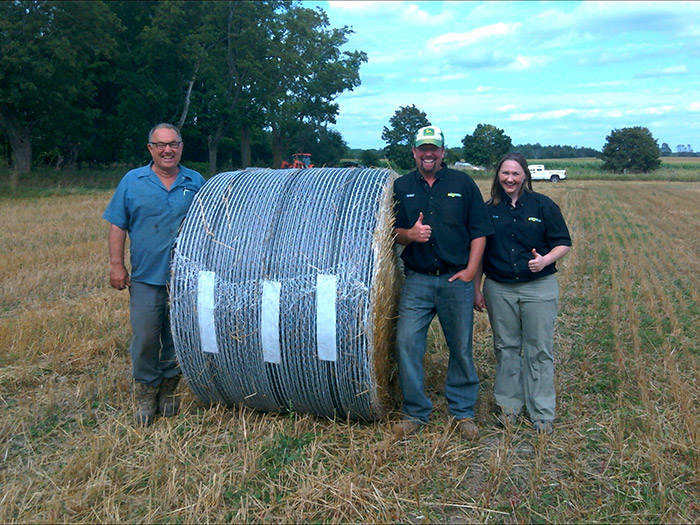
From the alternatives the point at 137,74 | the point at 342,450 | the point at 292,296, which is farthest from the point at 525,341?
the point at 137,74

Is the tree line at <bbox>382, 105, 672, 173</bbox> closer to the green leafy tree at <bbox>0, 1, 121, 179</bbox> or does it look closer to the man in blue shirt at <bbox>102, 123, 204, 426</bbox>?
the green leafy tree at <bbox>0, 1, 121, 179</bbox>

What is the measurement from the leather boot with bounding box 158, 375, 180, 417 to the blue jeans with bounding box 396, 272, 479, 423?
1671 mm

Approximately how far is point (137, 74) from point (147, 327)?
109 ft

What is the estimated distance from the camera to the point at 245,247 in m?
4.33

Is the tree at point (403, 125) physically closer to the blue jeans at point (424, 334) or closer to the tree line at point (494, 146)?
the tree line at point (494, 146)

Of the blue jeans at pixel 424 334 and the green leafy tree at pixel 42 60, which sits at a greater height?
the green leafy tree at pixel 42 60

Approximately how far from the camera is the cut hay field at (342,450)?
349cm

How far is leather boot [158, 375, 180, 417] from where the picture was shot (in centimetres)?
476

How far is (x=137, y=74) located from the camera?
34.7 m

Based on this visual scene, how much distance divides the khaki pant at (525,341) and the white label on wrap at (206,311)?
1.96 metres

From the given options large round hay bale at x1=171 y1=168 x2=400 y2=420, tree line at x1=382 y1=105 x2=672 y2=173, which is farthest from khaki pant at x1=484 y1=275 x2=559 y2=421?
tree line at x1=382 y1=105 x2=672 y2=173

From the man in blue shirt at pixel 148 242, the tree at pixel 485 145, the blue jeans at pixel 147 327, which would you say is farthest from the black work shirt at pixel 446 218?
the tree at pixel 485 145

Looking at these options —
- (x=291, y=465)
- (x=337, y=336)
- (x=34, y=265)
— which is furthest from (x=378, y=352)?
(x=34, y=265)

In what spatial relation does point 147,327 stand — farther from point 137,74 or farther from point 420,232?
point 137,74
